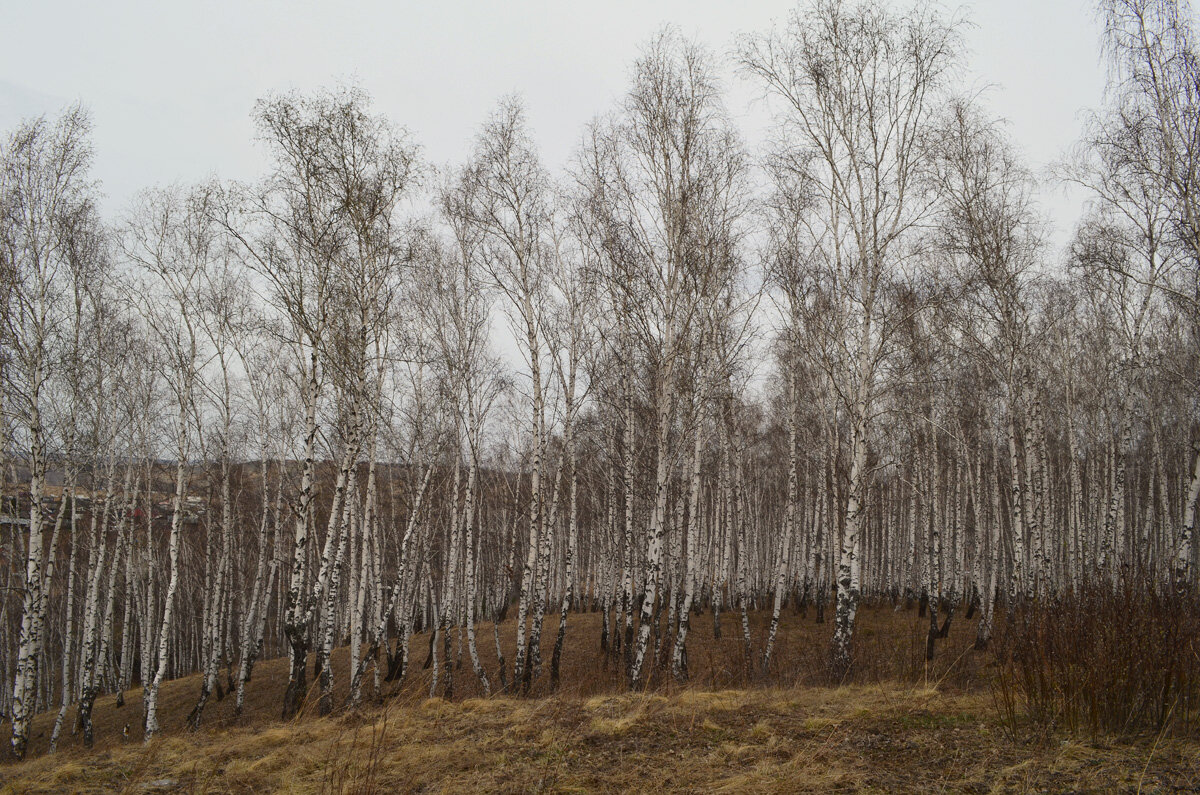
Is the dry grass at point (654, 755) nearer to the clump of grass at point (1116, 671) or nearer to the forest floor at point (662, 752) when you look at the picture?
the forest floor at point (662, 752)

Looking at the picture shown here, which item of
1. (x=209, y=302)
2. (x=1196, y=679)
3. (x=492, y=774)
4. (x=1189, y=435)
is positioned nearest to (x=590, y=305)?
(x=209, y=302)

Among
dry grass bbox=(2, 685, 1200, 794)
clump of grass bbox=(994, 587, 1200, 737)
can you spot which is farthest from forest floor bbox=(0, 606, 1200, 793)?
clump of grass bbox=(994, 587, 1200, 737)

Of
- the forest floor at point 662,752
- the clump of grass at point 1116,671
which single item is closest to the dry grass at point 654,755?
the forest floor at point 662,752

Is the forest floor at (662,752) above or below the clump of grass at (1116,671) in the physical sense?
below

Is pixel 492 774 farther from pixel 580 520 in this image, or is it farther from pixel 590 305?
pixel 580 520

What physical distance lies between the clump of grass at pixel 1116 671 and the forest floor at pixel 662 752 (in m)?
0.20

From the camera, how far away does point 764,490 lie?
104 feet

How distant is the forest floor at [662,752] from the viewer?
452 cm

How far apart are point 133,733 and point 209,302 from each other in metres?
10.4

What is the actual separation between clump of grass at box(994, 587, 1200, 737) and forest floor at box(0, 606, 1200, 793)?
0.66 ft

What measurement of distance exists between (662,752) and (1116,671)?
385 cm

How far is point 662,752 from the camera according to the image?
17.9 feet

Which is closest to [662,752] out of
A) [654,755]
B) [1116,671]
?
[654,755]

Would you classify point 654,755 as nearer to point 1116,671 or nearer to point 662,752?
point 662,752
